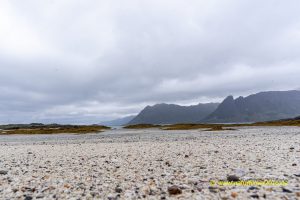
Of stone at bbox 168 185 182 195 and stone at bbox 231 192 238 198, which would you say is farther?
stone at bbox 168 185 182 195

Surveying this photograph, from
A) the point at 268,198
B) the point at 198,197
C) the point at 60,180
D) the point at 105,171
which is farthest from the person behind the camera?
the point at 105,171

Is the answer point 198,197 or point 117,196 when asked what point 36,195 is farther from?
point 198,197

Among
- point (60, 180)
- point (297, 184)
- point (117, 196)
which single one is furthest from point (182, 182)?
point (60, 180)

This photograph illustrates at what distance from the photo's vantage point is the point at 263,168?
11703 mm

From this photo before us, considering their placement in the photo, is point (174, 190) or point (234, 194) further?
point (174, 190)

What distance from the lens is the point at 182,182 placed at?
9.79 metres

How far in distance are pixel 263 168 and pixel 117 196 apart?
736cm

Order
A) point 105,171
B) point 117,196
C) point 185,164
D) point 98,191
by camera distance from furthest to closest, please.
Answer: point 185,164
point 105,171
point 98,191
point 117,196

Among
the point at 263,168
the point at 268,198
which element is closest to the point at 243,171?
the point at 263,168

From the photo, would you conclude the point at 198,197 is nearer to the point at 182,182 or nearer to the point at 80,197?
the point at 182,182

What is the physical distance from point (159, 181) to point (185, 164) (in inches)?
156

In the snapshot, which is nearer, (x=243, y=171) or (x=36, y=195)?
(x=36, y=195)

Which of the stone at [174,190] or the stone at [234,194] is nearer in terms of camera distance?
the stone at [234,194]

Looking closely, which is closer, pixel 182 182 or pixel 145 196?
pixel 145 196
